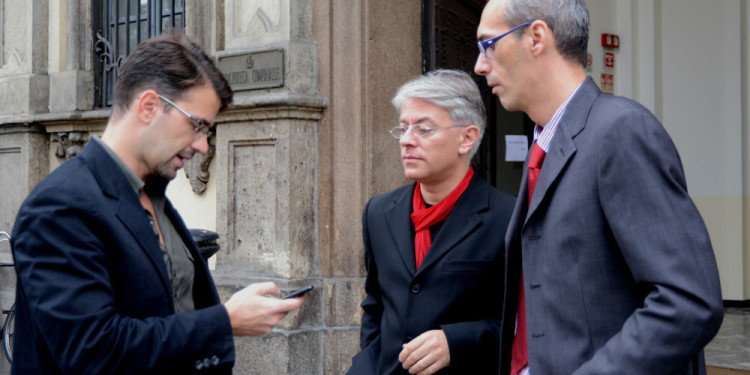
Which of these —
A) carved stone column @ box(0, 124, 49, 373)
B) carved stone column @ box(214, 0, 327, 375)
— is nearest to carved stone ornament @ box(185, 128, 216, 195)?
carved stone column @ box(214, 0, 327, 375)

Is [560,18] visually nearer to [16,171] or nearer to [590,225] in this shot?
[590,225]

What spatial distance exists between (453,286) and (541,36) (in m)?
1.05

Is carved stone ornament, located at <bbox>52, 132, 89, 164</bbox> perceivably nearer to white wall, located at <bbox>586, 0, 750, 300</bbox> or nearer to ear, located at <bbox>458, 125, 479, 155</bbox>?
ear, located at <bbox>458, 125, 479, 155</bbox>

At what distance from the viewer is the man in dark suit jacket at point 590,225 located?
6.10 ft

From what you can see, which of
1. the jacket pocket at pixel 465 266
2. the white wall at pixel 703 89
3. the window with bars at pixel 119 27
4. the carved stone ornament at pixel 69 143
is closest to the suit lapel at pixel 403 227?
the jacket pocket at pixel 465 266

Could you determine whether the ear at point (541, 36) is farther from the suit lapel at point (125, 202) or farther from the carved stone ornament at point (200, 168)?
the carved stone ornament at point (200, 168)

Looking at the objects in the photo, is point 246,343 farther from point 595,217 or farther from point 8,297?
point 595,217

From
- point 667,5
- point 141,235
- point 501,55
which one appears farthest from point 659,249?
point 667,5

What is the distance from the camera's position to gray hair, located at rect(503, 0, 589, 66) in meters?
2.27

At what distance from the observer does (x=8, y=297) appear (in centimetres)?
784

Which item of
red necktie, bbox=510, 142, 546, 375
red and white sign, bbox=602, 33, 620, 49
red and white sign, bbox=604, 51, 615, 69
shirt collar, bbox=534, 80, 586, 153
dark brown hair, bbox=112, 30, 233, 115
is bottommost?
red necktie, bbox=510, 142, 546, 375

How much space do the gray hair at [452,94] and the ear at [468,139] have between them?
16mm

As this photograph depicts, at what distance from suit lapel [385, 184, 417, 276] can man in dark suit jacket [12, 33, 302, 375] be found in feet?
2.32

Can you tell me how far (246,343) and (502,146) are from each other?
332 cm
